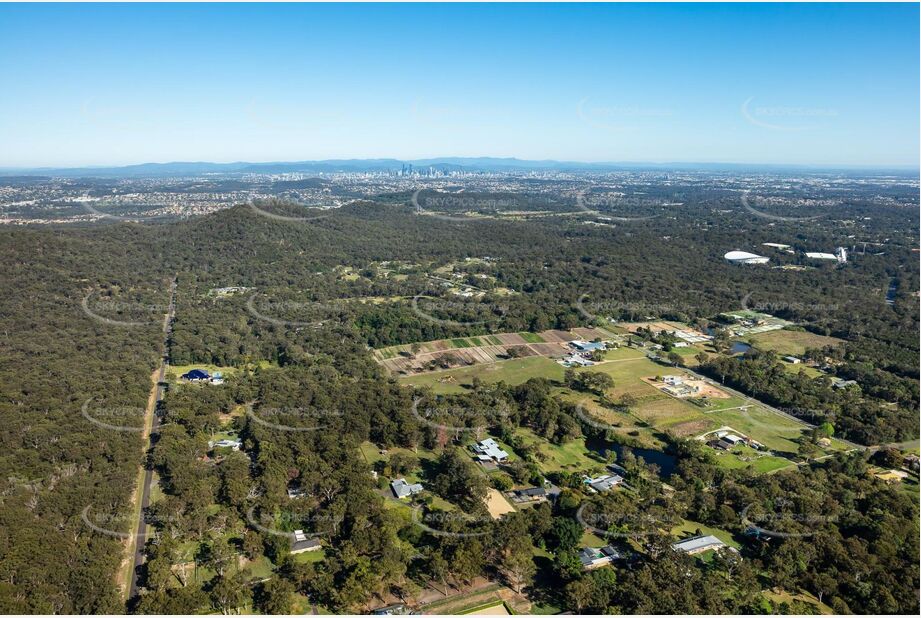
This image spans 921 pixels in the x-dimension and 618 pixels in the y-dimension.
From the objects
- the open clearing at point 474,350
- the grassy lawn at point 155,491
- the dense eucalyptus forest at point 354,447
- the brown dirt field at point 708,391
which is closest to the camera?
the dense eucalyptus forest at point 354,447

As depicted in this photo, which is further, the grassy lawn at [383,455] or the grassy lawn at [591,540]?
the grassy lawn at [383,455]

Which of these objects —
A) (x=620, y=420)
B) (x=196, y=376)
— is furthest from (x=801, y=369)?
(x=196, y=376)

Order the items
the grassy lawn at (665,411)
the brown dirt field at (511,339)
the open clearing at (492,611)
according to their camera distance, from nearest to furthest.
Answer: the open clearing at (492,611) → the grassy lawn at (665,411) → the brown dirt field at (511,339)

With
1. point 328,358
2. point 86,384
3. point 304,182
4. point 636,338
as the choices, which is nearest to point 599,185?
point 304,182

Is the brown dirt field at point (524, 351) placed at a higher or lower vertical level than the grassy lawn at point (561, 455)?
higher

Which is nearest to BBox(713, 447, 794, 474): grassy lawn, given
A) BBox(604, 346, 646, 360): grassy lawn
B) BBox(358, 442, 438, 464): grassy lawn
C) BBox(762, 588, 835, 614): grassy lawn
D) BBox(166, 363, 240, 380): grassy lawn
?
BBox(762, 588, 835, 614): grassy lawn

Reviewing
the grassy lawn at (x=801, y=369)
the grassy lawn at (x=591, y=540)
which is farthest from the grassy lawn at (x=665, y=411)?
the grassy lawn at (x=591, y=540)

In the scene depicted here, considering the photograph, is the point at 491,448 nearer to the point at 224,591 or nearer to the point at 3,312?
the point at 224,591

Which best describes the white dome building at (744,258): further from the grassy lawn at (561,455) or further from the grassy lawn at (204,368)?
the grassy lawn at (204,368)
